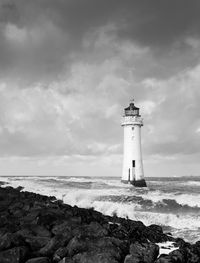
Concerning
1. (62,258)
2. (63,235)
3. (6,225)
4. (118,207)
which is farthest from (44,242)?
(118,207)

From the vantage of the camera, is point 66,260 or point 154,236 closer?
point 66,260

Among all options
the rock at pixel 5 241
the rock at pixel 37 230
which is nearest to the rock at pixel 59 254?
the rock at pixel 5 241

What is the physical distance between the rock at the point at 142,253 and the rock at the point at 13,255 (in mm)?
1797

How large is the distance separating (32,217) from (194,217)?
6.07 meters

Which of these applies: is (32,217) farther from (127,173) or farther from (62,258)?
(127,173)

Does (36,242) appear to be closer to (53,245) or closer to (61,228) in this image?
(53,245)

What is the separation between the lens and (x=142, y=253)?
6957 mm

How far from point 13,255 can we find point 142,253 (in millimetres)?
2269

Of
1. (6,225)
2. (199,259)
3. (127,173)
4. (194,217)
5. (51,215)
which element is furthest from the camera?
(127,173)

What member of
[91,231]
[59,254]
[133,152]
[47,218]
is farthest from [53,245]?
[133,152]

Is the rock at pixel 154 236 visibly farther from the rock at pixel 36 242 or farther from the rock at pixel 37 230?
the rock at pixel 36 242

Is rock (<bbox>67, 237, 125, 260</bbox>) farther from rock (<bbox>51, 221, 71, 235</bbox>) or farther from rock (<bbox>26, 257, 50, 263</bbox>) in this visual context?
rock (<bbox>51, 221, 71, 235</bbox>)

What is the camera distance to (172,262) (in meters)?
6.64

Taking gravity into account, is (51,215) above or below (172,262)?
above
